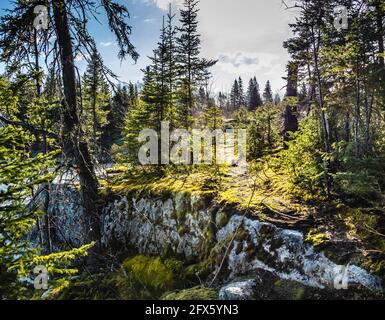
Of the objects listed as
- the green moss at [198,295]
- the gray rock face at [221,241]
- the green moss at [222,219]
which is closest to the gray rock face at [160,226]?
the gray rock face at [221,241]

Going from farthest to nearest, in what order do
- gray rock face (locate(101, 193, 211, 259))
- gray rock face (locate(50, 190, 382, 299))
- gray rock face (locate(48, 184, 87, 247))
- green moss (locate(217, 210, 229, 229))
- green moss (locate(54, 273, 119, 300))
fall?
gray rock face (locate(101, 193, 211, 259)) → green moss (locate(217, 210, 229, 229)) → green moss (locate(54, 273, 119, 300)) → gray rock face (locate(50, 190, 382, 299)) → gray rock face (locate(48, 184, 87, 247))

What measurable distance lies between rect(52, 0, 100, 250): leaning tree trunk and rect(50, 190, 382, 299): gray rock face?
1.76 feet

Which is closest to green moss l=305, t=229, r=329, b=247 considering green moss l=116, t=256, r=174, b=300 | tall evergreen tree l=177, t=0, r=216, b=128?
green moss l=116, t=256, r=174, b=300

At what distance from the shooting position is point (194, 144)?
1473cm

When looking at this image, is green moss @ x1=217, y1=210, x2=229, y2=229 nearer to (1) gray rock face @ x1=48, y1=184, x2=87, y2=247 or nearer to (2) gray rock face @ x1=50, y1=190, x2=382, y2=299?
(2) gray rock face @ x1=50, y1=190, x2=382, y2=299

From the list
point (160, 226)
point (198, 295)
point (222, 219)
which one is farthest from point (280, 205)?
point (160, 226)

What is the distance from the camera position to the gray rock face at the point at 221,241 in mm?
5973

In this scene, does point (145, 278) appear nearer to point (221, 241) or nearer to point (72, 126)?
point (221, 241)

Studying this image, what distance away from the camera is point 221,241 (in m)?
8.36

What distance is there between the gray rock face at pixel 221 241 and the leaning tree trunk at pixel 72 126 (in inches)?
21.1

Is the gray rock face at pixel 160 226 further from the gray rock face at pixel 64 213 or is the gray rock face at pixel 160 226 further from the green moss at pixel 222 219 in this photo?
the gray rock face at pixel 64 213

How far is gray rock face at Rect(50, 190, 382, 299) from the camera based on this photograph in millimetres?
5973
